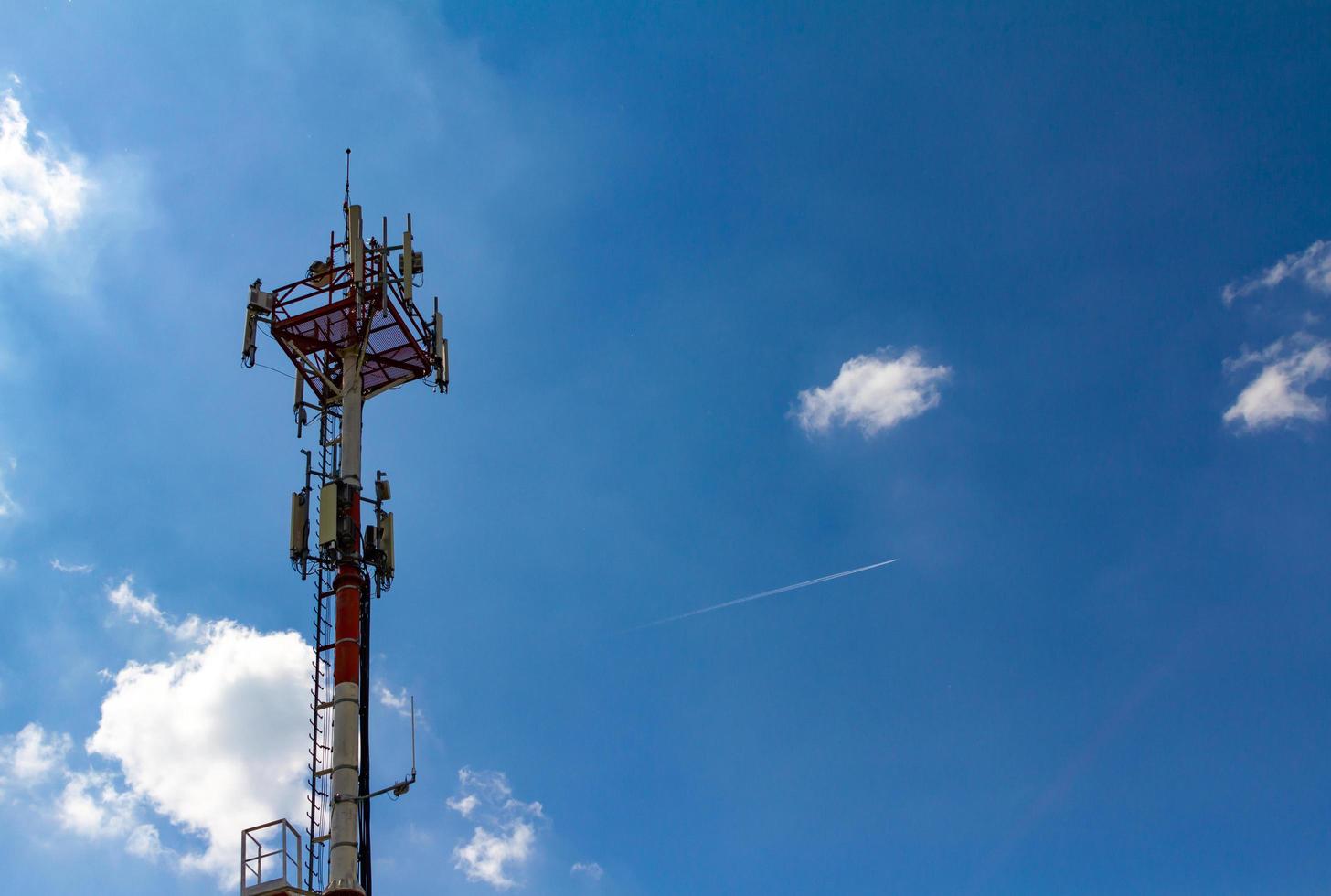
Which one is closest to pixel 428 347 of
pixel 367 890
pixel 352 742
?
pixel 352 742

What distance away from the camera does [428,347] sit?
58.6m

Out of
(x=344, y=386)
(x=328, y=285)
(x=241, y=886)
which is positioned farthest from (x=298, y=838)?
(x=328, y=285)

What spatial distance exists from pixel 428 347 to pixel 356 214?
6.33 meters

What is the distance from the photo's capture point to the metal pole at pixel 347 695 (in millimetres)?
46312

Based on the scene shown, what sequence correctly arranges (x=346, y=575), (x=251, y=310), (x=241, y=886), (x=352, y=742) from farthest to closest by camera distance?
(x=251, y=310) < (x=346, y=575) < (x=352, y=742) < (x=241, y=886)

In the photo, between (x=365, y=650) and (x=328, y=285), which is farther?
(x=328, y=285)

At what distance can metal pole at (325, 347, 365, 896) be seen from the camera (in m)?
46.3

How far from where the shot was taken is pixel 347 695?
49.1m

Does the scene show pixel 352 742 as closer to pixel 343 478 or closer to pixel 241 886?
pixel 241 886

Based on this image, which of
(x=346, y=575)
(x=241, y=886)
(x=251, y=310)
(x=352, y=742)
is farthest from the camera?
(x=251, y=310)

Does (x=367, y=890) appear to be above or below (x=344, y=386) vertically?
below

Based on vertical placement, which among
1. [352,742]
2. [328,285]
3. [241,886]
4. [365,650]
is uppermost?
[328,285]

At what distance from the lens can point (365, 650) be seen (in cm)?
5109

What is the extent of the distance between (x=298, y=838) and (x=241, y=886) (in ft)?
7.62
